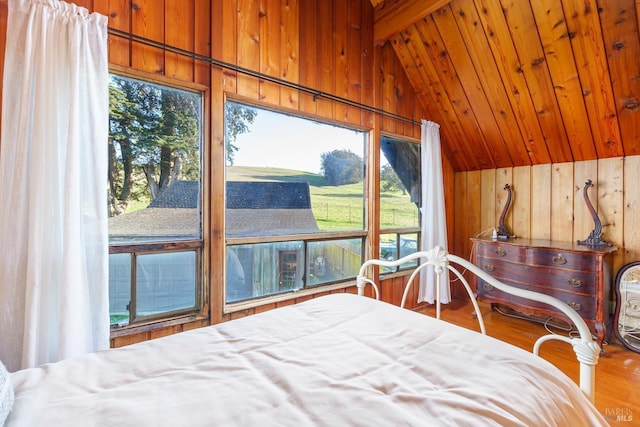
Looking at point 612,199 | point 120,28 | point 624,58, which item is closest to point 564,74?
point 624,58

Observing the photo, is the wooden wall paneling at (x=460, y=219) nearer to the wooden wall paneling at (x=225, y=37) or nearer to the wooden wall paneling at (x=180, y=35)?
the wooden wall paneling at (x=225, y=37)

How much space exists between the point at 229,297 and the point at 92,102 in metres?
1.36

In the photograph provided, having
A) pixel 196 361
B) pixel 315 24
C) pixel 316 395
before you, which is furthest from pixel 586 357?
pixel 315 24

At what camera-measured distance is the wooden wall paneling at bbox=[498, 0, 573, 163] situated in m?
2.19

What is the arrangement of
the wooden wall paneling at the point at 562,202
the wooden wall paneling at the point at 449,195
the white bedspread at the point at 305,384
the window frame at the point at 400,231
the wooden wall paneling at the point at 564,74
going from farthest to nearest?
the wooden wall paneling at the point at 449,195 < the window frame at the point at 400,231 < the wooden wall paneling at the point at 562,202 < the wooden wall paneling at the point at 564,74 < the white bedspread at the point at 305,384

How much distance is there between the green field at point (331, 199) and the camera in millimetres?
2229

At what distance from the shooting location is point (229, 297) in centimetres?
203

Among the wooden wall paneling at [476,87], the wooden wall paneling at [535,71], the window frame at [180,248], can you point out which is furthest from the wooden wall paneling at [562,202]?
the window frame at [180,248]

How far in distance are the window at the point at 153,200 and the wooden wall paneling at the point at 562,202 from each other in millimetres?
3271

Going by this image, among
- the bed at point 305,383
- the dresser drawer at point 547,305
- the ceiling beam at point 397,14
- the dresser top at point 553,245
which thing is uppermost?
the ceiling beam at point 397,14

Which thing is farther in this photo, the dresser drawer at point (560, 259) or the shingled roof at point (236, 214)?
the dresser drawer at point (560, 259)

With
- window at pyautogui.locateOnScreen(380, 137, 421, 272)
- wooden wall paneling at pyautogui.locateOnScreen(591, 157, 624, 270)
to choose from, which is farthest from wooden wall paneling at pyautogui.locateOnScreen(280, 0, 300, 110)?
wooden wall paneling at pyautogui.locateOnScreen(591, 157, 624, 270)

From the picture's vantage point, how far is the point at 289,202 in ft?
7.74

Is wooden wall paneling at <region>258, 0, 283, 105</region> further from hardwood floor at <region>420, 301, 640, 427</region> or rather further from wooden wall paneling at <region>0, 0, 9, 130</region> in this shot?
hardwood floor at <region>420, 301, 640, 427</region>
